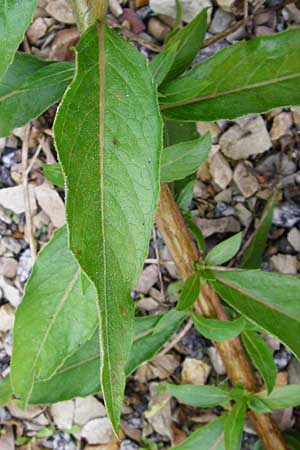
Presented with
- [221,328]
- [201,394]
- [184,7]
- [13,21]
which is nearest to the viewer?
[13,21]

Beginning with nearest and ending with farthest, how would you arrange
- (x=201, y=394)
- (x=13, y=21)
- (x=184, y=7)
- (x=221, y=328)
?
(x=13, y=21)
(x=221, y=328)
(x=201, y=394)
(x=184, y=7)

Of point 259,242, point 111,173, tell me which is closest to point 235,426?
point 259,242

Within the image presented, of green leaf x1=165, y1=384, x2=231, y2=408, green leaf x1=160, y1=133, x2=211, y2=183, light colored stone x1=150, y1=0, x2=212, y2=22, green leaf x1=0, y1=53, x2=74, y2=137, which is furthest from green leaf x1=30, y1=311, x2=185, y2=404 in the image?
light colored stone x1=150, y1=0, x2=212, y2=22

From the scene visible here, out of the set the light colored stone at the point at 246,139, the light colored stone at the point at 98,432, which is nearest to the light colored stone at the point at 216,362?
the light colored stone at the point at 98,432

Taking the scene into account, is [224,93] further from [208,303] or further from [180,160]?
[208,303]

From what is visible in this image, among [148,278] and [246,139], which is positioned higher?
[246,139]

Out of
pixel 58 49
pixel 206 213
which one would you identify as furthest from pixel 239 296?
pixel 58 49

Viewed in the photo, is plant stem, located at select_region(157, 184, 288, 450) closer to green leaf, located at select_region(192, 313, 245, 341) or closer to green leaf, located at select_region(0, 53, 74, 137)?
green leaf, located at select_region(192, 313, 245, 341)

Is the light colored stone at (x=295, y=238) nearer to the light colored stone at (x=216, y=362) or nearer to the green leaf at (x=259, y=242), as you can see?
the green leaf at (x=259, y=242)

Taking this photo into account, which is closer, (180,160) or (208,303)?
(180,160)
